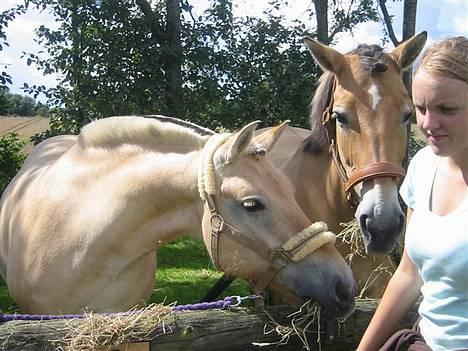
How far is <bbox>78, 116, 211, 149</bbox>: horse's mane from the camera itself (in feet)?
9.01

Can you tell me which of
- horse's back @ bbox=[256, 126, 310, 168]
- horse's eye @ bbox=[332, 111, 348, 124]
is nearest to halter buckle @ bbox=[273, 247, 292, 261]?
horse's eye @ bbox=[332, 111, 348, 124]

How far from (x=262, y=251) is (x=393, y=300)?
2.40ft

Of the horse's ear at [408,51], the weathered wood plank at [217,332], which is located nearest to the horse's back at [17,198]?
the weathered wood plank at [217,332]

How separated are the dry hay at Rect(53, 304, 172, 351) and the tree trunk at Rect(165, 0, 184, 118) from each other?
600 cm

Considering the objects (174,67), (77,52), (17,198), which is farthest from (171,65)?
(17,198)

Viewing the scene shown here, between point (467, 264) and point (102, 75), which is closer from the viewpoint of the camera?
point (467, 264)

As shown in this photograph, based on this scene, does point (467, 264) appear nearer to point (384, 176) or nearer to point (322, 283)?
point (322, 283)

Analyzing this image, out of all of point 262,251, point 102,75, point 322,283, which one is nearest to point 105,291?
point 262,251

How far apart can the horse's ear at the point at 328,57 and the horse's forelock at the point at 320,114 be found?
0.08 meters

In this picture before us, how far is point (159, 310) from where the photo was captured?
2195 millimetres

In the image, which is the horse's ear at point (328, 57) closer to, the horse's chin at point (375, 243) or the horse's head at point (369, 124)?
the horse's head at point (369, 124)

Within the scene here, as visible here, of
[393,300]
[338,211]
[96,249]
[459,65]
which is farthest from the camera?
[338,211]

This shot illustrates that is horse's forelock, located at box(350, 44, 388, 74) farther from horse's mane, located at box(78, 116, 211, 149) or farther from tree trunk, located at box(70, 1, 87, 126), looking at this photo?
tree trunk, located at box(70, 1, 87, 126)

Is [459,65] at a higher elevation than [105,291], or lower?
higher
